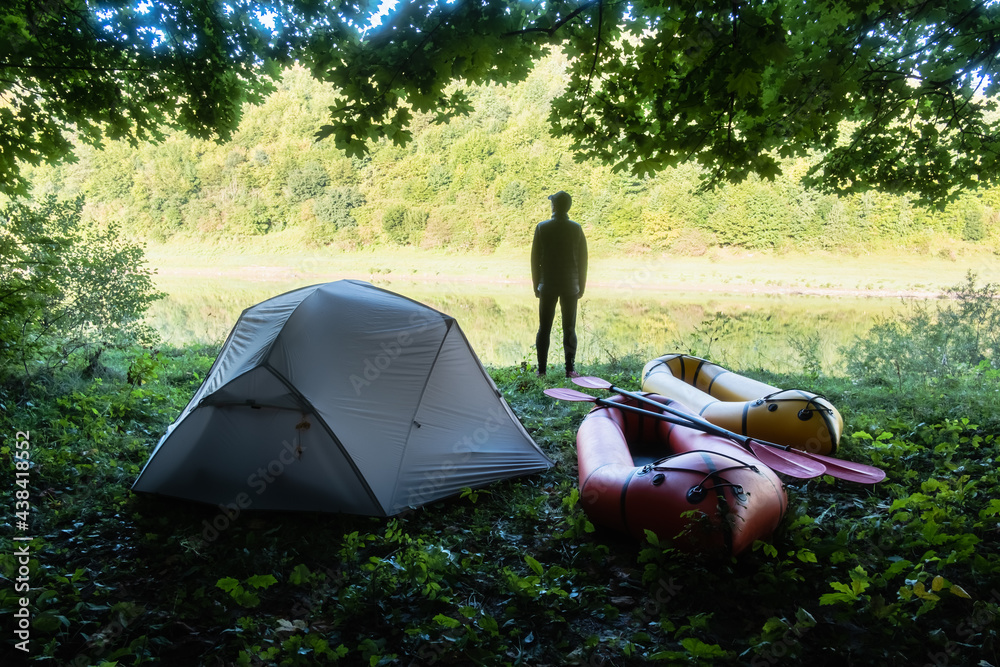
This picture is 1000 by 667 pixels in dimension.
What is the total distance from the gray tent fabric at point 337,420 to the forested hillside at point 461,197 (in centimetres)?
2819

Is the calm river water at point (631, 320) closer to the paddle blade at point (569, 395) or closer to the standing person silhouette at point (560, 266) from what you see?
the standing person silhouette at point (560, 266)

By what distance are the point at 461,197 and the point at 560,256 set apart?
Result: 3217cm

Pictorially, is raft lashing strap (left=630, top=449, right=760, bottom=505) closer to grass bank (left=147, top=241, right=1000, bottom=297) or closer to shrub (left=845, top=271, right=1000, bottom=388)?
shrub (left=845, top=271, right=1000, bottom=388)

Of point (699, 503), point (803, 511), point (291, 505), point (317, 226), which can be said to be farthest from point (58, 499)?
point (317, 226)

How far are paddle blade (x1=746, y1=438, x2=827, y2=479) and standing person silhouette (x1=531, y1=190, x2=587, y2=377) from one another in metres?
3.20

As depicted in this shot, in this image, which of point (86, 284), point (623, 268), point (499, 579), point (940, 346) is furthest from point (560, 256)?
point (623, 268)

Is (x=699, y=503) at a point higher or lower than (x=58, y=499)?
higher

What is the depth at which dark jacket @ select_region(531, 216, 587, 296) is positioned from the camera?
6.45 m

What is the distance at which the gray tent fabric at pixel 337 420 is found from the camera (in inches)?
133

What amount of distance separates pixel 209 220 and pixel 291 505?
4261cm

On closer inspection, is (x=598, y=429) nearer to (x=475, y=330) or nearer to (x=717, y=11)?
(x=717, y=11)

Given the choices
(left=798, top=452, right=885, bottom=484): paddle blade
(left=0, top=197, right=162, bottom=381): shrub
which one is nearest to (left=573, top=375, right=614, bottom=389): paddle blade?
(left=798, top=452, right=885, bottom=484): paddle blade

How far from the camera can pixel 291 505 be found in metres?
3.37

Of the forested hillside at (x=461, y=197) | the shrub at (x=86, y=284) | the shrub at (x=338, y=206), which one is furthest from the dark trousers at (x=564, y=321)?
the shrub at (x=338, y=206)
